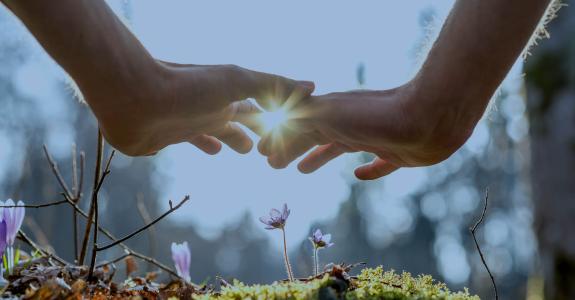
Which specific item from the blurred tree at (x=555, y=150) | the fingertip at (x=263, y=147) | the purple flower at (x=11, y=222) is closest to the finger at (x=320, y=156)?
the fingertip at (x=263, y=147)

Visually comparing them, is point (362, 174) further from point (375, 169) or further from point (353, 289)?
point (353, 289)

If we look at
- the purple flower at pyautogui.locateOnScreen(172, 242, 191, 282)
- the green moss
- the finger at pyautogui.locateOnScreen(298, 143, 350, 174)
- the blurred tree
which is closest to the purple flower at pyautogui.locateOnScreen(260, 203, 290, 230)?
the green moss

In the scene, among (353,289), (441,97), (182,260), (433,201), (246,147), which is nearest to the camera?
(353,289)

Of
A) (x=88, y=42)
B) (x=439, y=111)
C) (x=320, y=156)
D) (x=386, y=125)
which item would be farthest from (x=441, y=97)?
(x=88, y=42)

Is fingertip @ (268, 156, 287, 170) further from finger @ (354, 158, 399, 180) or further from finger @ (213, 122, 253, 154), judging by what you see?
finger @ (354, 158, 399, 180)

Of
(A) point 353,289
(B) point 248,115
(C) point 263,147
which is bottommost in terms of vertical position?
(A) point 353,289

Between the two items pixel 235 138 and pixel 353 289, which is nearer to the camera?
pixel 353 289

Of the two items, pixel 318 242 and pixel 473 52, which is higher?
pixel 473 52

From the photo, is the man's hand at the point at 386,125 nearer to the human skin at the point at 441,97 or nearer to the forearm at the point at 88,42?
the human skin at the point at 441,97
